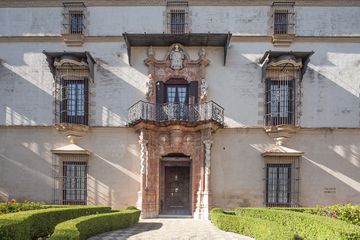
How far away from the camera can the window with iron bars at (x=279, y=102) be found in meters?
19.1

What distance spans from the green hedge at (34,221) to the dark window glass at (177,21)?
1027 cm

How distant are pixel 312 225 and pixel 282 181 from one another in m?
8.41

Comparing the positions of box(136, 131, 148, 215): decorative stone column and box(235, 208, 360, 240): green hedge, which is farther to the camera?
box(136, 131, 148, 215): decorative stone column

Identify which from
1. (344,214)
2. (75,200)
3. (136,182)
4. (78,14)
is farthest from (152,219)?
(78,14)

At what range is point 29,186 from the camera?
1919 centimetres

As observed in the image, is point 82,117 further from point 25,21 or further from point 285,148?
point 285,148

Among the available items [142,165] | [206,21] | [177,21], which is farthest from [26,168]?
A: [206,21]

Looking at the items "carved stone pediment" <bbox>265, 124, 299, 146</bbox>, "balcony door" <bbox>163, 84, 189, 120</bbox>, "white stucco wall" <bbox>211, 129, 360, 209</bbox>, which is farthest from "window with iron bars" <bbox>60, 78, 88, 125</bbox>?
"carved stone pediment" <bbox>265, 124, 299, 146</bbox>

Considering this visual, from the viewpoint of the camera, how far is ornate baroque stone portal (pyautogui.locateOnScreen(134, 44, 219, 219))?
718 inches

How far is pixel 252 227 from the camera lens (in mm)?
12609

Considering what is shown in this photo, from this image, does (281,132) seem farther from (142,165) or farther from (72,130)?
(72,130)

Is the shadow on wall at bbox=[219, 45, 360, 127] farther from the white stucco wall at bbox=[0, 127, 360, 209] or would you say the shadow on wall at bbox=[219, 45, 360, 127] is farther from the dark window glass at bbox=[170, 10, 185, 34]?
the dark window glass at bbox=[170, 10, 185, 34]

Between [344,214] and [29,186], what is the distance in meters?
15.4

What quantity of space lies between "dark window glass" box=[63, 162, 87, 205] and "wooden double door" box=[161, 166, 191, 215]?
4.49 metres
